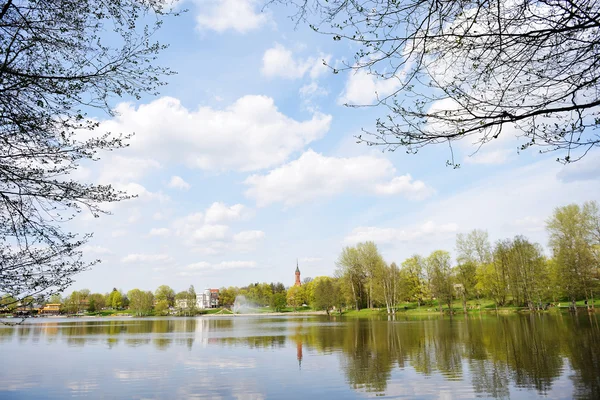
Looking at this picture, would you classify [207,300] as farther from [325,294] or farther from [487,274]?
[487,274]

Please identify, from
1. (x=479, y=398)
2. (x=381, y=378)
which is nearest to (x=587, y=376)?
(x=479, y=398)

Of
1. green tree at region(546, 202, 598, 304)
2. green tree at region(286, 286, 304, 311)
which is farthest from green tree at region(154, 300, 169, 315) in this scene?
green tree at region(546, 202, 598, 304)

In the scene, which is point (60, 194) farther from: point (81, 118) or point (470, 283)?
point (470, 283)

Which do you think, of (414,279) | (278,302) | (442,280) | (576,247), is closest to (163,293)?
(278,302)

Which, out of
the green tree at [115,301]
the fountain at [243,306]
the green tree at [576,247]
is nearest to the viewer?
the green tree at [576,247]

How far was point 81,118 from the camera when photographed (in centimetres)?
619

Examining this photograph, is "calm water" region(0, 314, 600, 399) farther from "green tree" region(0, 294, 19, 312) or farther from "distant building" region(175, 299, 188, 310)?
"distant building" region(175, 299, 188, 310)

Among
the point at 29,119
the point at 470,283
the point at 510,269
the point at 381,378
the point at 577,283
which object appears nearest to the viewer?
the point at 29,119

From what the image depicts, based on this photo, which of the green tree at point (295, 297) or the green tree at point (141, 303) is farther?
the green tree at point (141, 303)

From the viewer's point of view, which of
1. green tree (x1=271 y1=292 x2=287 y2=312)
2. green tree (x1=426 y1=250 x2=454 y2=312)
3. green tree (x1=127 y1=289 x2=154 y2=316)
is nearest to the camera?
green tree (x1=426 y1=250 x2=454 y2=312)

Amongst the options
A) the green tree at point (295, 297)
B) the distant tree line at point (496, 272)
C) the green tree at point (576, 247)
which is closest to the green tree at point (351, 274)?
the distant tree line at point (496, 272)

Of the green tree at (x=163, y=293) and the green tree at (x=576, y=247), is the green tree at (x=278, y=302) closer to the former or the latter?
the green tree at (x=163, y=293)

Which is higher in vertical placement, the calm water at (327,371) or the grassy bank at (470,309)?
the calm water at (327,371)

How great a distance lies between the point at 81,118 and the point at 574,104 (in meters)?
6.62
